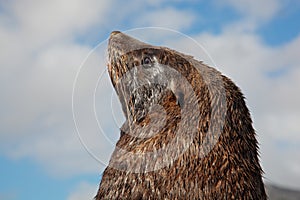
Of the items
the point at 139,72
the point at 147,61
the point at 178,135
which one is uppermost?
the point at 147,61

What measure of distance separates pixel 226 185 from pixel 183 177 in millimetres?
639

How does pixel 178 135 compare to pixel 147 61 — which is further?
pixel 147 61

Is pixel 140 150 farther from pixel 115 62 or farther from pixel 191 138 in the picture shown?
pixel 115 62

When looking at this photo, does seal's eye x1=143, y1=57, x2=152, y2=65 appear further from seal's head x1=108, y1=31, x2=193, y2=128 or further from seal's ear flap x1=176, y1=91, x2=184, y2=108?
seal's ear flap x1=176, y1=91, x2=184, y2=108

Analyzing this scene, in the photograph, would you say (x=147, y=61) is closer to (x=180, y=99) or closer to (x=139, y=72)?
(x=139, y=72)

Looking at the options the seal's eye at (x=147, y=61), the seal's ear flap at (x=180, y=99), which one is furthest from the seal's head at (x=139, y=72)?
the seal's ear flap at (x=180, y=99)

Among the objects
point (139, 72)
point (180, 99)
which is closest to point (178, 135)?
point (180, 99)

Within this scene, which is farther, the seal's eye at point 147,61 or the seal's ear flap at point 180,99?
the seal's eye at point 147,61

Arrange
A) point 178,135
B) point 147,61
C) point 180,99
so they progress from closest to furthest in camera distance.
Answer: point 178,135 → point 180,99 → point 147,61

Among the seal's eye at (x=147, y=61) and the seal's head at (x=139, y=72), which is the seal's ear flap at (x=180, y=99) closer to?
the seal's head at (x=139, y=72)

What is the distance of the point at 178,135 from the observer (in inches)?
350

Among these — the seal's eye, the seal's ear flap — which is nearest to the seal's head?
the seal's eye

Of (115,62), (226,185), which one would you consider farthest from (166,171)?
(115,62)

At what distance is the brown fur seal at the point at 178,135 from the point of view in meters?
8.68
